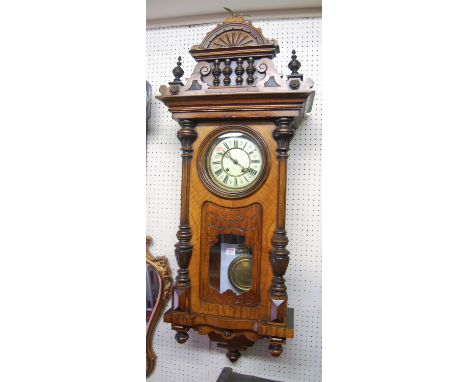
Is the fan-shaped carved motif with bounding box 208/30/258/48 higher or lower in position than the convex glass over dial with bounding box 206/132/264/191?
higher

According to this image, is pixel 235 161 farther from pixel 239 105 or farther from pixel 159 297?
pixel 159 297

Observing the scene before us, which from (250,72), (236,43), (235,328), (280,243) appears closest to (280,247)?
(280,243)

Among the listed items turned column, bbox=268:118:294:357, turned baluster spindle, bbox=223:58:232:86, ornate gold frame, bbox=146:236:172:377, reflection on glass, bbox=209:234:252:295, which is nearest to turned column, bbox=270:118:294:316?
turned column, bbox=268:118:294:357

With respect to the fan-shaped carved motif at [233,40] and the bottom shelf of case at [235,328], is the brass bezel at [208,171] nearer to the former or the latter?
the fan-shaped carved motif at [233,40]

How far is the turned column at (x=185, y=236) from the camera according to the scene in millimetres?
1141

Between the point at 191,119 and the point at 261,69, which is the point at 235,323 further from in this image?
the point at 261,69

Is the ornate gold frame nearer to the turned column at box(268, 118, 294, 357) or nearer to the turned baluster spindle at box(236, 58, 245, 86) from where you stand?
the turned column at box(268, 118, 294, 357)

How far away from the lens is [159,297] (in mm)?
1534

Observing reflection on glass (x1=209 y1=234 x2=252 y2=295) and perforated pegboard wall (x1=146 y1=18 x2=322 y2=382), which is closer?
reflection on glass (x1=209 y1=234 x2=252 y2=295)

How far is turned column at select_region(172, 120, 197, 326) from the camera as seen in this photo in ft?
3.74

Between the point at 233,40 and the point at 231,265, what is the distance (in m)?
0.82

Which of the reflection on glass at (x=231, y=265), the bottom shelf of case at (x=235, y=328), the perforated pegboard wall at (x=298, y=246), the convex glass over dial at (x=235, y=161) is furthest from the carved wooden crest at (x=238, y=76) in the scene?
the bottom shelf of case at (x=235, y=328)
